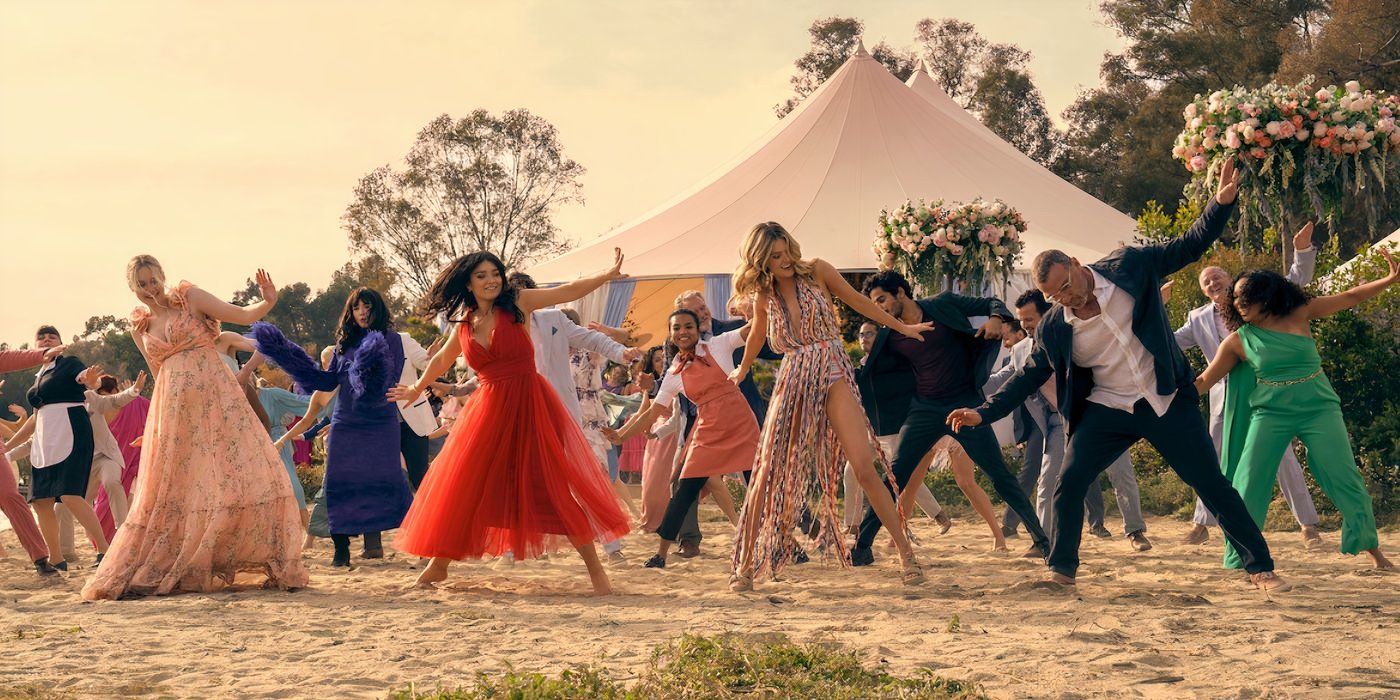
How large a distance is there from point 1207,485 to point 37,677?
210 inches

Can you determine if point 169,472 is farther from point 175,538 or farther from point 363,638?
point 363,638

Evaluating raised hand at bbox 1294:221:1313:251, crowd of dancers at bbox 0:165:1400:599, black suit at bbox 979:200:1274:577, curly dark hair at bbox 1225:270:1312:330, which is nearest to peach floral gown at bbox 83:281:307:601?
crowd of dancers at bbox 0:165:1400:599

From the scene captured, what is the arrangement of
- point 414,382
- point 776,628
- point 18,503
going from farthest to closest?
point 414,382, point 18,503, point 776,628

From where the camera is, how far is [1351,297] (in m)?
7.08

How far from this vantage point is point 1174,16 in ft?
133

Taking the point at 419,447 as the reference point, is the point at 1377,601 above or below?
below

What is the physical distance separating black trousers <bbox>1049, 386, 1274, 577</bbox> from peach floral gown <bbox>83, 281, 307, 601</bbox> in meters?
4.33

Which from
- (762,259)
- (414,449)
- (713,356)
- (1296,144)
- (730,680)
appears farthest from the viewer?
(1296,144)

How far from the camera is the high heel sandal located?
7590 millimetres

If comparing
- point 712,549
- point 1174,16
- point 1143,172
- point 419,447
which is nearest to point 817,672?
point 712,549

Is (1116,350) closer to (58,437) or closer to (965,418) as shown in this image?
(965,418)

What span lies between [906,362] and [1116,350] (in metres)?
2.15

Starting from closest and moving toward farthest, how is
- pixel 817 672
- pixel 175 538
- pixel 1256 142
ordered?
pixel 817 672 → pixel 175 538 → pixel 1256 142

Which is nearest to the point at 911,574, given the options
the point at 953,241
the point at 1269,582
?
the point at 1269,582
